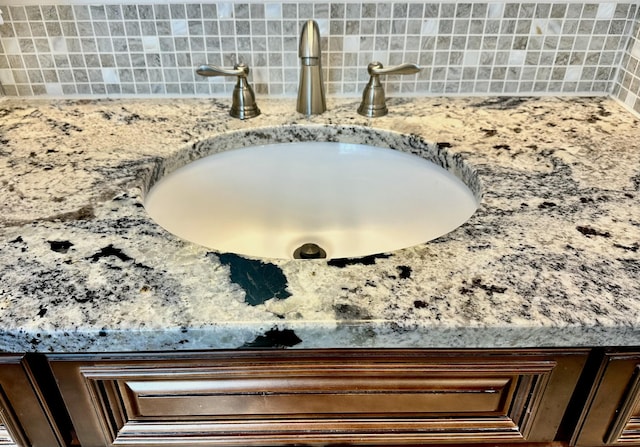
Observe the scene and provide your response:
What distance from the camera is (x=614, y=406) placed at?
1.91 ft

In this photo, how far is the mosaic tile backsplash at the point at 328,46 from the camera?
36.9 inches

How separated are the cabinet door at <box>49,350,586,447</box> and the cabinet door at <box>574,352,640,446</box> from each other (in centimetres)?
3

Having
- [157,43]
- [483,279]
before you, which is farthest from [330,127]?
[483,279]

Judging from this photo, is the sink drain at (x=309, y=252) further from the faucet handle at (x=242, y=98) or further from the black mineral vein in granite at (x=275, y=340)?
the black mineral vein in granite at (x=275, y=340)

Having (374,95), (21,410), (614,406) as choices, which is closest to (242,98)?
(374,95)

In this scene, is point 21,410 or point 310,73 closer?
point 21,410

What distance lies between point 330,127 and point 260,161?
142mm

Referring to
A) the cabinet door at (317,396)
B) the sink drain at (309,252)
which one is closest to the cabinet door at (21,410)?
the cabinet door at (317,396)

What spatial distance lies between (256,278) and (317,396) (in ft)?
0.50

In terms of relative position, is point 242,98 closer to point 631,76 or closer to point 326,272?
point 326,272

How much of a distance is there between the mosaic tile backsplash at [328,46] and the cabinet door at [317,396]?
0.63m

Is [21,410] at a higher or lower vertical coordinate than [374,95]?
lower

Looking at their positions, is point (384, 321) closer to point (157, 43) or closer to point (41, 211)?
point (41, 211)

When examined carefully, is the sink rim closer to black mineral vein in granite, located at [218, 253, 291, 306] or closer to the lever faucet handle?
the lever faucet handle
